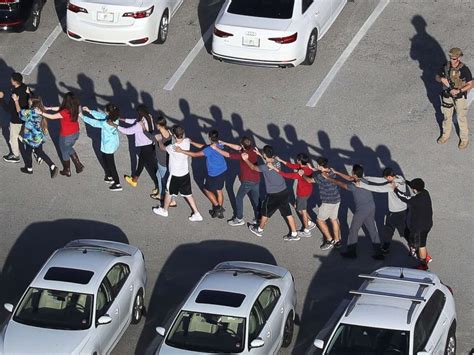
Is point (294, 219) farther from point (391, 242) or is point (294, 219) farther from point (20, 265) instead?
point (20, 265)

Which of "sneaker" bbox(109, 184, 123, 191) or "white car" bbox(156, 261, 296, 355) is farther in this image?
"sneaker" bbox(109, 184, 123, 191)

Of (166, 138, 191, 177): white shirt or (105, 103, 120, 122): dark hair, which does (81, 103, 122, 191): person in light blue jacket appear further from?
(166, 138, 191, 177): white shirt

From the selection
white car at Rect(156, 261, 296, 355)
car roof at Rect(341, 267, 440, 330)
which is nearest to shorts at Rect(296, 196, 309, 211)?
white car at Rect(156, 261, 296, 355)

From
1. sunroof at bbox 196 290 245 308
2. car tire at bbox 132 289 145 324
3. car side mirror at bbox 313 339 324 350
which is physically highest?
car side mirror at bbox 313 339 324 350

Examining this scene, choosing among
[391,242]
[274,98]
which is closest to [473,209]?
[391,242]

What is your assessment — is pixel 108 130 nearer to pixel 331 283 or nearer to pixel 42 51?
pixel 42 51

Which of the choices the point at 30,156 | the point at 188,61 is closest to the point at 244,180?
the point at 30,156

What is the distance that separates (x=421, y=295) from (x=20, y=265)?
657 cm

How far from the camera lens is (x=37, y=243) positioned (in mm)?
19516

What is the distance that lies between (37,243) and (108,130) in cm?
217

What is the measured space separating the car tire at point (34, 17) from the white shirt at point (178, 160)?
19.3 feet

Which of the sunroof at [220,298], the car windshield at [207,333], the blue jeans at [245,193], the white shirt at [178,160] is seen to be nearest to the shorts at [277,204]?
the blue jeans at [245,193]

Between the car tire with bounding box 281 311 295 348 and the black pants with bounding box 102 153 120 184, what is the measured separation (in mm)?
4513

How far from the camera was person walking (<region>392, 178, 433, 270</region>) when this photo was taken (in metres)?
17.8
